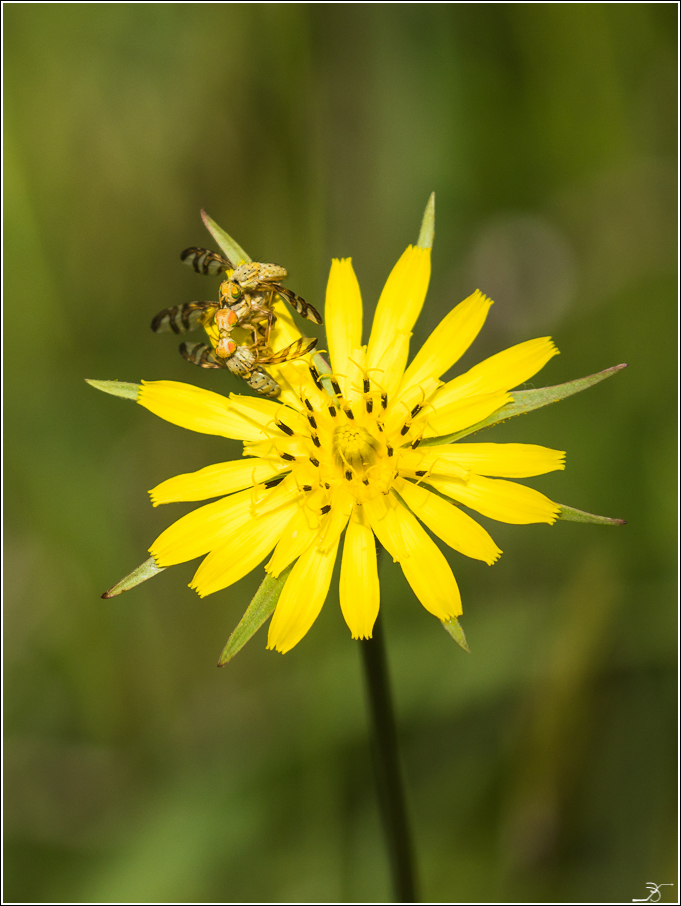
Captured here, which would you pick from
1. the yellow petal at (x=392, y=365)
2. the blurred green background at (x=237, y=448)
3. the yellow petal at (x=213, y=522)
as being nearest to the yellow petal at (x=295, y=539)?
the yellow petal at (x=213, y=522)

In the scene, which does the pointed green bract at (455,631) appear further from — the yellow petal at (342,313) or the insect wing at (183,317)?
the insect wing at (183,317)

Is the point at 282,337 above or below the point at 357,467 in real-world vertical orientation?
above

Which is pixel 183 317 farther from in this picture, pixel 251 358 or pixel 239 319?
pixel 251 358

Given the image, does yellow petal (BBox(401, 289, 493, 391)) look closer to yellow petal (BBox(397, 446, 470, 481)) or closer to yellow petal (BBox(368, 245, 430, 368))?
yellow petal (BBox(368, 245, 430, 368))

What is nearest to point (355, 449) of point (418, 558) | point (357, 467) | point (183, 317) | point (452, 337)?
point (357, 467)

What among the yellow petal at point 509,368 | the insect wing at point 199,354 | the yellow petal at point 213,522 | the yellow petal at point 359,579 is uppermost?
the insect wing at point 199,354

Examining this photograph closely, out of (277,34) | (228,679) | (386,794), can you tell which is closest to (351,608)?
(386,794)
